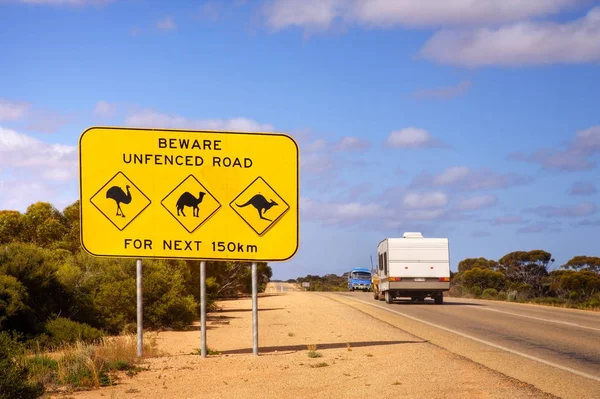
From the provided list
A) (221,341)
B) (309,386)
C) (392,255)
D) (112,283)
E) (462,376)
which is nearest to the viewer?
(309,386)

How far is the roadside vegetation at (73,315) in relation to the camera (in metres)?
11.3

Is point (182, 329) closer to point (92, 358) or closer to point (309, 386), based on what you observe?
point (92, 358)

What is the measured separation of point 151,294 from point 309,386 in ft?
39.8

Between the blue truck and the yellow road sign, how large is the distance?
2340 inches

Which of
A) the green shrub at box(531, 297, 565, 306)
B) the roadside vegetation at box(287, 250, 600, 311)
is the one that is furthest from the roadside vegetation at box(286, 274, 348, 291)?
the green shrub at box(531, 297, 565, 306)

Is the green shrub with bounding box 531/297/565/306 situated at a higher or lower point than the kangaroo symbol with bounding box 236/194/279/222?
lower

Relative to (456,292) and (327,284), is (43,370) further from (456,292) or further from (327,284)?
(327,284)

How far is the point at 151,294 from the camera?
72.5 feet

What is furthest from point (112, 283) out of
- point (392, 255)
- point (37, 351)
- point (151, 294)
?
point (392, 255)

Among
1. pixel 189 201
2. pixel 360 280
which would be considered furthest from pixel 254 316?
pixel 360 280

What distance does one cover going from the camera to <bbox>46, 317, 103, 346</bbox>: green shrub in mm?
17000

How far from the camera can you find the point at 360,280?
245 ft

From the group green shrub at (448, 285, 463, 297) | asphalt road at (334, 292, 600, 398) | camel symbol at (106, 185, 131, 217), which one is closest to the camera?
asphalt road at (334, 292, 600, 398)

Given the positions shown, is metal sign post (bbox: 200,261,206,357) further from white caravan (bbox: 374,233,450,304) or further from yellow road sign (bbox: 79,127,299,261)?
white caravan (bbox: 374,233,450,304)
